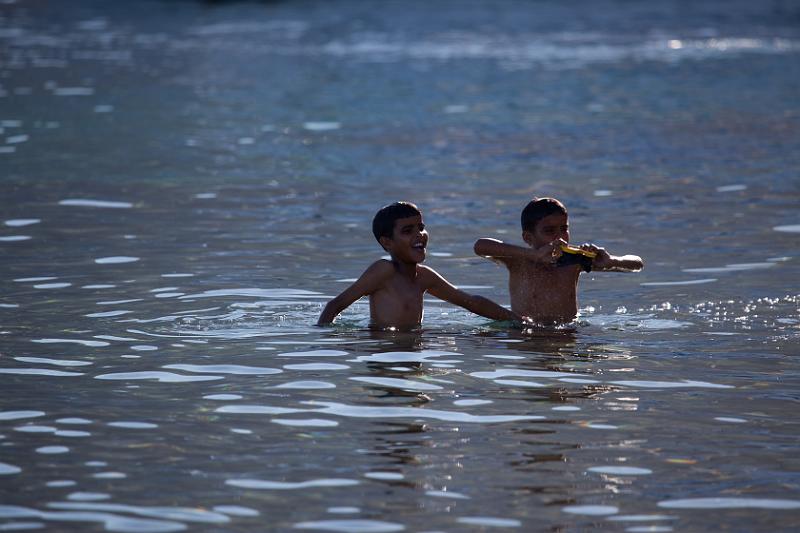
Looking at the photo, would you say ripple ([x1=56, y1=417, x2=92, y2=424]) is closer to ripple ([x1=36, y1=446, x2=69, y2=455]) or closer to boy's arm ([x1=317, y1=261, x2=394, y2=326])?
ripple ([x1=36, y1=446, x2=69, y2=455])

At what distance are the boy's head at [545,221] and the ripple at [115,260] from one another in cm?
424

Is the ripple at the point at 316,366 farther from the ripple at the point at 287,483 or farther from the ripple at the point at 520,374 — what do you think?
the ripple at the point at 287,483

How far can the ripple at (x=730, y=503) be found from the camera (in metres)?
6.53

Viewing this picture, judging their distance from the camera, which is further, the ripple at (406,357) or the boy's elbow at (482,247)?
the boy's elbow at (482,247)

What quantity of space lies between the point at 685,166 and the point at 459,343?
11050 mm

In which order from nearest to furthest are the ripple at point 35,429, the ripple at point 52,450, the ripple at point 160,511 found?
the ripple at point 160,511
the ripple at point 52,450
the ripple at point 35,429

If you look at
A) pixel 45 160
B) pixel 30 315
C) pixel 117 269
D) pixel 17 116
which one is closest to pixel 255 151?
pixel 45 160

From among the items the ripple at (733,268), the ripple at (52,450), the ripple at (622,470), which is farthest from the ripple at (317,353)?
the ripple at (733,268)

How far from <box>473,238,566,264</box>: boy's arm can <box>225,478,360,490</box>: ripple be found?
155 inches

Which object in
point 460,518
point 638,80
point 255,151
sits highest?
point 638,80

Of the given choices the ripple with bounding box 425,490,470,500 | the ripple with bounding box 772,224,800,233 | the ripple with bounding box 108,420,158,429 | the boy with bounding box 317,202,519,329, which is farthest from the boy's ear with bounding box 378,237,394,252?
the ripple with bounding box 772,224,800,233

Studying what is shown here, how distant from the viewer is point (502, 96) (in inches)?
1249

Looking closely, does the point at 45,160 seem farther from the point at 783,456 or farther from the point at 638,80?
the point at 638,80

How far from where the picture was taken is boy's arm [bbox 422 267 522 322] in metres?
10.7
